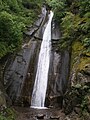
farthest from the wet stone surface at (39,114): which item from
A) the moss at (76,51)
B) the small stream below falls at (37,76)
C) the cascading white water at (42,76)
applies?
the moss at (76,51)

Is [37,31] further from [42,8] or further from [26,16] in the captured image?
[42,8]

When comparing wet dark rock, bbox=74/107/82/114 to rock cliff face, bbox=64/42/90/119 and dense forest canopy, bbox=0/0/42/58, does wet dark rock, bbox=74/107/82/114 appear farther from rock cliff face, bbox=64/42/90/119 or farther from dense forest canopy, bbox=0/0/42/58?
dense forest canopy, bbox=0/0/42/58

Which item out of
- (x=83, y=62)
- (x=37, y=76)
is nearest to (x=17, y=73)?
(x=37, y=76)

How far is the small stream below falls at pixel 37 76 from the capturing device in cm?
1534

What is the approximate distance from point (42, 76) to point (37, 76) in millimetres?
351

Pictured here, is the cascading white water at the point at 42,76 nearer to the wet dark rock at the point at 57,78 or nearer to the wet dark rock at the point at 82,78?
the wet dark rock at the point at 57,78

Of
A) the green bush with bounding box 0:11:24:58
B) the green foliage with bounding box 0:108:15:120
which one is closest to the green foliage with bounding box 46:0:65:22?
the green bush with bounding box 0:11:24:58

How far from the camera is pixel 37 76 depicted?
16.8 metres

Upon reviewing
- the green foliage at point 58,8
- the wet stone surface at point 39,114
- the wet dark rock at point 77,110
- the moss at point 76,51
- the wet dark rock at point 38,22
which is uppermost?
the green foliage at point 58,8

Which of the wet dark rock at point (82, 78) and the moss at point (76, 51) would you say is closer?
the wet dark rock at point (82, 78)

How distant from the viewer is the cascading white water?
51.0ft

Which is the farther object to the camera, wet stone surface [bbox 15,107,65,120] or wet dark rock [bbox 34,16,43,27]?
wet dark rock [bbox 34,16,43,27]

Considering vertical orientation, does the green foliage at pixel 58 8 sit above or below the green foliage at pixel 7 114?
above

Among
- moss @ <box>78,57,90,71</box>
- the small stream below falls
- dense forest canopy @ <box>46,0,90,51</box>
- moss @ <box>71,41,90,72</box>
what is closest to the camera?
moss @ <box>78,57,90,71</box>
